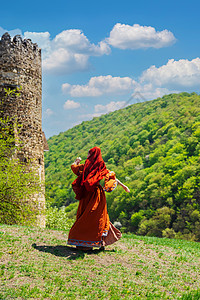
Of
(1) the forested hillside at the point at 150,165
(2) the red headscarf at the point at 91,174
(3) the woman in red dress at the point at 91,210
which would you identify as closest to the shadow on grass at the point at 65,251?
(3) the woman in red dress at the point at 91,210

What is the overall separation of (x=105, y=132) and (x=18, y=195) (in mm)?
117564

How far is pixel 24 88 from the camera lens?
47.4 feet

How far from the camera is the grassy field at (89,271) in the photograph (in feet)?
18.7

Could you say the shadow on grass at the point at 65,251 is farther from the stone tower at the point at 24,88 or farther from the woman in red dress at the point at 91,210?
the stone tower at the point at 24,88

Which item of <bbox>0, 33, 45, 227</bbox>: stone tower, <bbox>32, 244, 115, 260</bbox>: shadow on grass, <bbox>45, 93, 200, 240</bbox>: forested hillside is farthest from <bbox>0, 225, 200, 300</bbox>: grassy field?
<bbox>45, 93, 200, 240</bbox>: forested hillside

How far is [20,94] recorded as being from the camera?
14.3 meters

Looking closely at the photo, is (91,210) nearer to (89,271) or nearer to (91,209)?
(91,209)

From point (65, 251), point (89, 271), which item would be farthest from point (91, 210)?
point (89, 271)

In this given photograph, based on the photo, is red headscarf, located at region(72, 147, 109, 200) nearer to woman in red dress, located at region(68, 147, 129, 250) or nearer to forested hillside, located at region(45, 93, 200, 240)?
woman in red dress, located at region(68, 147, 129, 250)

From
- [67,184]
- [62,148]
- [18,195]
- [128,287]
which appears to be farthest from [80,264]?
[62,148]

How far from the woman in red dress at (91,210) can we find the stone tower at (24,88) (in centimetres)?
688

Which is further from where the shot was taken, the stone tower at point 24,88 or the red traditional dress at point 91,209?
the stone tower at point 24,88

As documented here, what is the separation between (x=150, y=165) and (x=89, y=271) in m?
76.4

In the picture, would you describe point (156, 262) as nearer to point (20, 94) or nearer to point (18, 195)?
point (18, 195)
